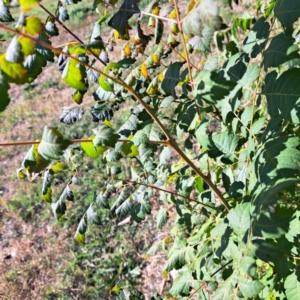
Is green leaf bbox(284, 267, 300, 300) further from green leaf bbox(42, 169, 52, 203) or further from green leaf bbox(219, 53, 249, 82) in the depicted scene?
green leaf bbox(42, 169, 52, 203)

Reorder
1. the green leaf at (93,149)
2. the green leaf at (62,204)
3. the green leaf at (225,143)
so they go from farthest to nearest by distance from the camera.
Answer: the green leaf at (62,204), the green leaf at (225,143), the green leaf at (93,149)

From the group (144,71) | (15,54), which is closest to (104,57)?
(144,71)

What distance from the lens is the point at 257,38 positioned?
1123 millimetres

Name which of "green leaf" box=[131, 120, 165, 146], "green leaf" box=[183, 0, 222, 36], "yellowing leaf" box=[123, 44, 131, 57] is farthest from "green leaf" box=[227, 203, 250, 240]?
"yellowing leaf" box=[123, 44, 131, 57]

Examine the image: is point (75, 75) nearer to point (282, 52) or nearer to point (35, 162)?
point (35, 162)

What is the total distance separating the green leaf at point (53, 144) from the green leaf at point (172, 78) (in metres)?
0.46

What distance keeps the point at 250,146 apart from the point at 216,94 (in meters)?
0.32

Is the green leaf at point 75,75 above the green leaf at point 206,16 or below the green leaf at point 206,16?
below

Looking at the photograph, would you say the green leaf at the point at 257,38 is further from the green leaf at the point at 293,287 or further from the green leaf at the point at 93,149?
the green leaf at the point at 293,287

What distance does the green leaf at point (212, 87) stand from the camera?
851 millimetres

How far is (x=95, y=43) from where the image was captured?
2.96ft

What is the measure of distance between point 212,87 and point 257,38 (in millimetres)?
375

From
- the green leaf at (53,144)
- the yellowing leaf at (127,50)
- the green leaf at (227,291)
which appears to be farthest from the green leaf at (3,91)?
the yellowing leaf at (127,50)

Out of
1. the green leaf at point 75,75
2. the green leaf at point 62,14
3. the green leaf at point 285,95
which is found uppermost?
the green leaf at point 75,75
